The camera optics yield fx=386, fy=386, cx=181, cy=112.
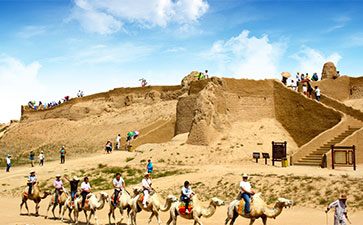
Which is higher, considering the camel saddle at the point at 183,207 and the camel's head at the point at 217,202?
the camel's head at the point at 217,202

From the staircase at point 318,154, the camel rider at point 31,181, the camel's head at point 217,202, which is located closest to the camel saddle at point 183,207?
the camel's head at point 217,202

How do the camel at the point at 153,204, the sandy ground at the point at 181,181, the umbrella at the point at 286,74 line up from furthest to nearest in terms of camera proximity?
the umbrella at the point at 286,74 < the sandy ground at the point at 181,181 < the camel at the point at 153,204

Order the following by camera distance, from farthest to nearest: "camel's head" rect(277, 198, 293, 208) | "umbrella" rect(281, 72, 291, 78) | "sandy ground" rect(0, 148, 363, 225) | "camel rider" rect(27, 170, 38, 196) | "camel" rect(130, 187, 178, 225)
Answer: "umbrella" rect(281, 72, 291, 78)
"camel rider" rect(27, 170, 38, 196)
"sandy ground" rect(0, 148, 363, 225)
"camel" rect(130, 187, 178, 225)
"camel's head" rect(277, 198, 293, 208)

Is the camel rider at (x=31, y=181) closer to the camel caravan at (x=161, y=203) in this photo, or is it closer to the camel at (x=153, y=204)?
the camel caravan at (x=161, y=203)

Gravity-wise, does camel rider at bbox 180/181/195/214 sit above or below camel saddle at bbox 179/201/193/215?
above

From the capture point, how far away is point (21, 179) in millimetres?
25734

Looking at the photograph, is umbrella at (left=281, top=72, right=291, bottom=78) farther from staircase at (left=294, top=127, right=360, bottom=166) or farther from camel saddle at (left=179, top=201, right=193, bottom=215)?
camel saddle at (left=179, top=201, right=193, bottom=215)

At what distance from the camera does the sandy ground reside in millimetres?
13266

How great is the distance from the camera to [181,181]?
19.5 metres

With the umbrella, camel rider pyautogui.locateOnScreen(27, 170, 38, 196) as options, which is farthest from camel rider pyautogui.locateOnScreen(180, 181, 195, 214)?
the umbrella

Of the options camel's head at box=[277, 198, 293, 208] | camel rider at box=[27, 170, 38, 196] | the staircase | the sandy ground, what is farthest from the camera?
the staircase

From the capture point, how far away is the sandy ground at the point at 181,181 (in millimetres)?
13266

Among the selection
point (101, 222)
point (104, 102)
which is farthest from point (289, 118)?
point (104, 102)

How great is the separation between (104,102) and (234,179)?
41.6 metres
